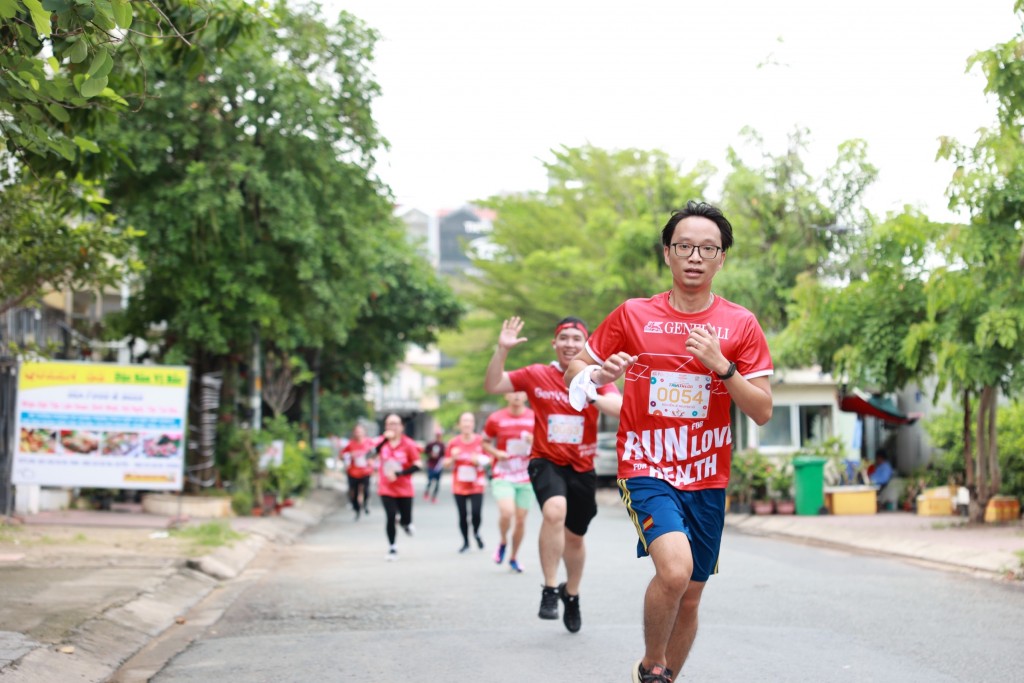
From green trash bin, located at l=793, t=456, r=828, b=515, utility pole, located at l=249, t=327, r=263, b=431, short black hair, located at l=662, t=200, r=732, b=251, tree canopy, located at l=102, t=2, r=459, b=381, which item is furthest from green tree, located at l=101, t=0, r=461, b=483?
short black hair, located at l=662, t=200, r=732, b=251

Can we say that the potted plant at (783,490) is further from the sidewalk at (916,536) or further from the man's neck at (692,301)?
the man's neck at (692,301)

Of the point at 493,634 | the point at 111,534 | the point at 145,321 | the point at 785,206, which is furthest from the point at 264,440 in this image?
Result: the point at 493,634

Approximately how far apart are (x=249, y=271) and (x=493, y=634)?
38.0 feet

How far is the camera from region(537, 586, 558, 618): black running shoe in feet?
27.1

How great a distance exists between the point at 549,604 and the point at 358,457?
Answer: 15999mm

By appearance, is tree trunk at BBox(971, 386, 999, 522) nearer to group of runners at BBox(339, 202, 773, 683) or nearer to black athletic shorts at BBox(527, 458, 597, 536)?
black athletic shorts at BBox(527, 458, 597, 536)

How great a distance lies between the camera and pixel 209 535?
15172mm

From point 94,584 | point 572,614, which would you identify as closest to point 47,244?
point 94,584

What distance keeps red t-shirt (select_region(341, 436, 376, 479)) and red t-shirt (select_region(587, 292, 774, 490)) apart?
17.8 metres

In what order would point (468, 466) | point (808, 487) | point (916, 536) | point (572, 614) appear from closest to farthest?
point (572, 614) → point (468, 466) → point (916, 536) → point (808, 487)

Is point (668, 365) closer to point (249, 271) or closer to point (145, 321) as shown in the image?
point (249, 271)

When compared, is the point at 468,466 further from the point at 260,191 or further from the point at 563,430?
the point at 563,430

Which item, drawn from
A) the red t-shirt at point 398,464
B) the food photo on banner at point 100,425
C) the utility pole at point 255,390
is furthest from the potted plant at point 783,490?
the food photo on banner at point 100,425

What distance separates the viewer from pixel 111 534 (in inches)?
604
